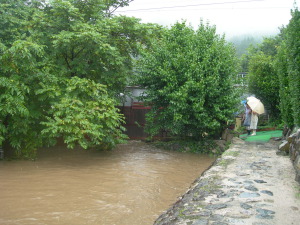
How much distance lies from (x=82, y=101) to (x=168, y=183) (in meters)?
3.64

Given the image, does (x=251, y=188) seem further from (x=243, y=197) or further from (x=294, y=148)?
(x=294, y=148)

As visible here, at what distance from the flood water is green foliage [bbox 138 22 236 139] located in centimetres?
146

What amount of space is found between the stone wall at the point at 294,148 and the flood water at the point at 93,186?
8.20 ft

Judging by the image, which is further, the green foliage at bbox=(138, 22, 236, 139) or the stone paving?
the green foliage at bbox=(138, 22, 236, 139)

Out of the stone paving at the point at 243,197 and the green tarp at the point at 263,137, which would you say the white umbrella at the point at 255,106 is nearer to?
the green tarp at the point at 263,137

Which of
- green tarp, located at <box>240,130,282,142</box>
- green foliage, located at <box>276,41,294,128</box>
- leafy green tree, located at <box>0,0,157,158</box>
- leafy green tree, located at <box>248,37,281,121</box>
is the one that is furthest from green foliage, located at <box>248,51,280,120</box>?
leafy green tree, located at <box>0,0,157,158</box>

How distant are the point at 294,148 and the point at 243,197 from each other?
2.77 meters

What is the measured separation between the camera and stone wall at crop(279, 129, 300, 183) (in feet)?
18.7

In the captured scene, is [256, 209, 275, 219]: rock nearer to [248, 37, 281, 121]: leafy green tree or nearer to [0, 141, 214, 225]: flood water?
[0, 141, 214, 225]: flood water

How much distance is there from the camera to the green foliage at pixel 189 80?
33.8 ft

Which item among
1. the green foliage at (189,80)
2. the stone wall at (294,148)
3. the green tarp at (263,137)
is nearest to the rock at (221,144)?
the green foliage at (189,80)

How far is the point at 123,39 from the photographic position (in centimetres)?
1157

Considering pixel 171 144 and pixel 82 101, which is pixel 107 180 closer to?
pixel 82 101

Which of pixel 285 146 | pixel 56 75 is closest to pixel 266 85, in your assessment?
pixel 285 146
